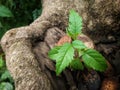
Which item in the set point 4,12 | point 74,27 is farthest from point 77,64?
point 4,12

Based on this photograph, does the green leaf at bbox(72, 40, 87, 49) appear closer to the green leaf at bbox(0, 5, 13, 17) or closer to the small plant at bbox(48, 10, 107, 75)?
the small plant at bbox(48, 10, 107, 75)

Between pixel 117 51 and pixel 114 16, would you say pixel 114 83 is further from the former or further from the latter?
pixel 114 16

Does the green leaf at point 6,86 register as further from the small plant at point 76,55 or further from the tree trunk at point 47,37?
the small plant at point 76,55

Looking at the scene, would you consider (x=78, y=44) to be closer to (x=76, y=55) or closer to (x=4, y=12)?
(x=76, y=55)

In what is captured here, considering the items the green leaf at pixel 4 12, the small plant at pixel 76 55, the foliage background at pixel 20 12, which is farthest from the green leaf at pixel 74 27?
the foliage background at pixel 20 12

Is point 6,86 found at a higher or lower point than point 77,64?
lower

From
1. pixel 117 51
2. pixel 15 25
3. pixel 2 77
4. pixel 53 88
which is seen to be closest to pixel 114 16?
pixel 117 51

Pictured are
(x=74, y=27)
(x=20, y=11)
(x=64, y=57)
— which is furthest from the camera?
(x=20, y=11)
